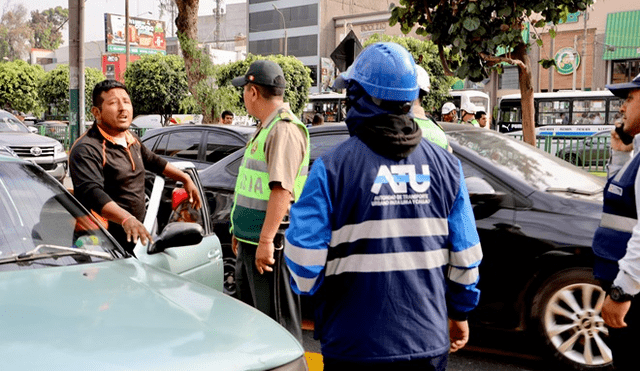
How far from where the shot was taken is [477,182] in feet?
14.3

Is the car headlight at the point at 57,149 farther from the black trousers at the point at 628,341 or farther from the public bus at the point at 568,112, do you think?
the public bus at the point at 568,112

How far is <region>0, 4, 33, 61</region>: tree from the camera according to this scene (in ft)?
320

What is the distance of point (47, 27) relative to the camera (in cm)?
10669

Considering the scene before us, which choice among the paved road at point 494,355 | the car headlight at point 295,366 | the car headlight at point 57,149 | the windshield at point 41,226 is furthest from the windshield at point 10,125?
the car headlight at point 295,366

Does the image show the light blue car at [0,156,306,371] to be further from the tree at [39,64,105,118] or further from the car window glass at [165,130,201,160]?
the tree at [39,64,105,118]

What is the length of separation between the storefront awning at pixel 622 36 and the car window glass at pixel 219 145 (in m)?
39.0

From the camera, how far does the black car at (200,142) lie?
840 centimetres

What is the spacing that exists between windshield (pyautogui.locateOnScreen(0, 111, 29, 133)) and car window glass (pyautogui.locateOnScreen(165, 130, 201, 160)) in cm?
976

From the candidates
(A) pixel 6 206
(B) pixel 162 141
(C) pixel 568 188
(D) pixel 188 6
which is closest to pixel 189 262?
(A) pixel 6 206

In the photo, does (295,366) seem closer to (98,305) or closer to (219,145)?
(98,305)

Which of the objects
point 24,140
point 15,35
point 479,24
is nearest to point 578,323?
point 479,24

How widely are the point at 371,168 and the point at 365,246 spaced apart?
251 millimetres

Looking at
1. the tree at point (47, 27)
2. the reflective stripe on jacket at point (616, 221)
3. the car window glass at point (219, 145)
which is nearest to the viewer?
the reflective stripe on jacket at point (616, 221)

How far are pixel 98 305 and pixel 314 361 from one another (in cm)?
235
